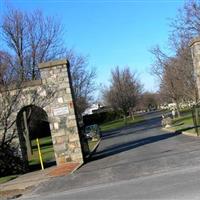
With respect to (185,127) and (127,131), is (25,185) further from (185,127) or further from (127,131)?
(127,131)

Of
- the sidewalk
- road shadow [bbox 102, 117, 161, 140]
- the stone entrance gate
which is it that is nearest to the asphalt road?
the sidewalk

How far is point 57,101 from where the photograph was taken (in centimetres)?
2309

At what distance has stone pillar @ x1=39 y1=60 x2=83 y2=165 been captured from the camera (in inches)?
898

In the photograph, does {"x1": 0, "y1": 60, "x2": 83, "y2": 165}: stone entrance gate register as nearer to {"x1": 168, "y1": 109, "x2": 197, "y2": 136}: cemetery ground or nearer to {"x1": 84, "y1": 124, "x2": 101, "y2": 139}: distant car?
{"x1": 168, "y1": 109, "x2": 197, "y2": 136}: cemetery ground

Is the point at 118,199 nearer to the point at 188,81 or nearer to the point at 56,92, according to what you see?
the point at 56,92

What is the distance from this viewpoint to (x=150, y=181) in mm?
12812

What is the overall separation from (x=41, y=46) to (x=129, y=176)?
30673 mm

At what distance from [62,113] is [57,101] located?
60cm

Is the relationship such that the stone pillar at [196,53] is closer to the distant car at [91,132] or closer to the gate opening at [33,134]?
the gate opening at [33,134]

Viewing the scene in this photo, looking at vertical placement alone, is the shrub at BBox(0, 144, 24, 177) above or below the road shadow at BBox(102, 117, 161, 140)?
above

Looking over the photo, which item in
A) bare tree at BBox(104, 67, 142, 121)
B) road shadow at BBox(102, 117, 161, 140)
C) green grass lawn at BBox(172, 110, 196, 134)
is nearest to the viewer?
green grass lawn at BBox(172, 110, 196, 134)

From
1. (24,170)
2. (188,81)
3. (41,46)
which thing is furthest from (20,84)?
(188,81)

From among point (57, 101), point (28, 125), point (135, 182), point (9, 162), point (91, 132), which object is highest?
point (57, 101)

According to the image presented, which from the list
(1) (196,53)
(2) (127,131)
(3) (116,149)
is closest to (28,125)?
(2) (127,131)
